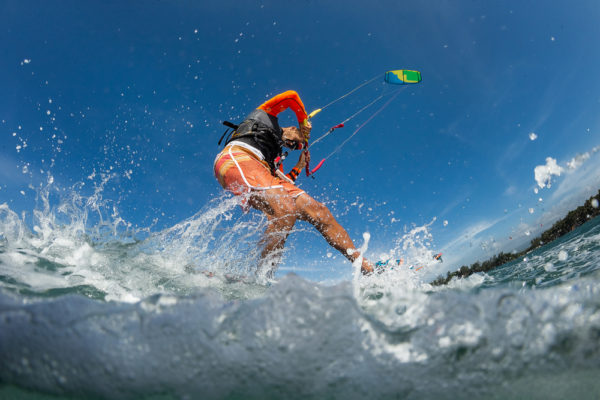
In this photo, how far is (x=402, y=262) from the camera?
147 inches

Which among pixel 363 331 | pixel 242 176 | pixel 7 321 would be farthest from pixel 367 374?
pixel 242 176

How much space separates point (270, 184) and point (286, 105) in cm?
158

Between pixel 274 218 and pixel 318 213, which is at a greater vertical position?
pixel 274 218

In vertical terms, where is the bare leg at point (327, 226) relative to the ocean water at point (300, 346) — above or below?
above

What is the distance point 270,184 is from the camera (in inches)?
144

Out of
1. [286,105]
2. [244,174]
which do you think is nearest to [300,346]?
[244,174]

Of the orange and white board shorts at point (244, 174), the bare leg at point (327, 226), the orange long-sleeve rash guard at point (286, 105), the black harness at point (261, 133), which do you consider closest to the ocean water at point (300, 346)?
the bare leg at point (327, 226)

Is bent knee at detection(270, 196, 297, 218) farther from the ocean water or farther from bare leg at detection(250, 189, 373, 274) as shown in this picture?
the ocean water

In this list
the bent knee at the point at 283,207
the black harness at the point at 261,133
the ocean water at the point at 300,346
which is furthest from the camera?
the black harness at the point at 261,133

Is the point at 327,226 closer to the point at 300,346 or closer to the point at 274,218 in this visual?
the point at 274,218

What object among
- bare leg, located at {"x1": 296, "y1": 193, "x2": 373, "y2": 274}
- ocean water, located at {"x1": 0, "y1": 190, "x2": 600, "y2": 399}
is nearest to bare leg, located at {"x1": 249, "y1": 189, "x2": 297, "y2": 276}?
bare leg, located at {"x1": 296, "y1": 193, "x2": 373, "y2": 274}

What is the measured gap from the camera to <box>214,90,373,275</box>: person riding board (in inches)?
143

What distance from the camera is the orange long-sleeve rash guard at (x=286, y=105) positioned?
4539mm

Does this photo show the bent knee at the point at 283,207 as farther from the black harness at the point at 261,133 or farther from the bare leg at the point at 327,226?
the black harness at the point at 261,133
